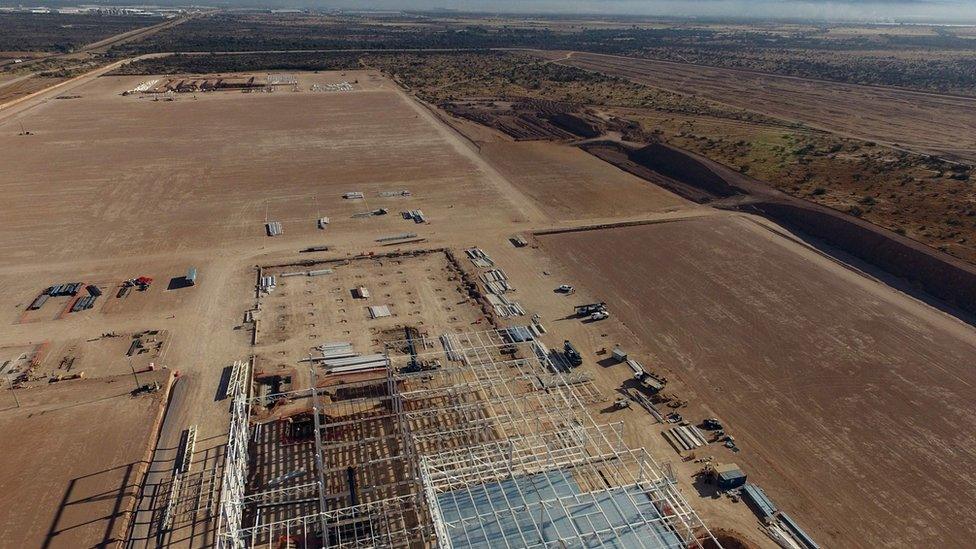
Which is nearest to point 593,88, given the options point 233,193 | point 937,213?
point 937,213

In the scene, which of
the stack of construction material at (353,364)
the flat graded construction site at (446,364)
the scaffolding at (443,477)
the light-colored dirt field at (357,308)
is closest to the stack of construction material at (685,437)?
the flat graded construction site at (446,364)

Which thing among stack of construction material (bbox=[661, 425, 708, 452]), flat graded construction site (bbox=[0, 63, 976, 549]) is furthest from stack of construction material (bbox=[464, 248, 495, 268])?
stack of construction material (bbox=[661, 425, 708, 452])

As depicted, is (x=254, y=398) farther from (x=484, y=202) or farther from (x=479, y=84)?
(x=479, y=84)

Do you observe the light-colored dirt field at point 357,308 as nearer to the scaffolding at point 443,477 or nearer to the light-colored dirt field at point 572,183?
the scaffolding at point 443,477

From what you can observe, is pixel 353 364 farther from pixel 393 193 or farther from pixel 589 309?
pixel 393 193

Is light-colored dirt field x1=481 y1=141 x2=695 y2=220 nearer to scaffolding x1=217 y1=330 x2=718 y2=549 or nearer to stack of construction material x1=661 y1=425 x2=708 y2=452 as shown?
scaffolding x1=217 y1=330 x2=718 y2=549
